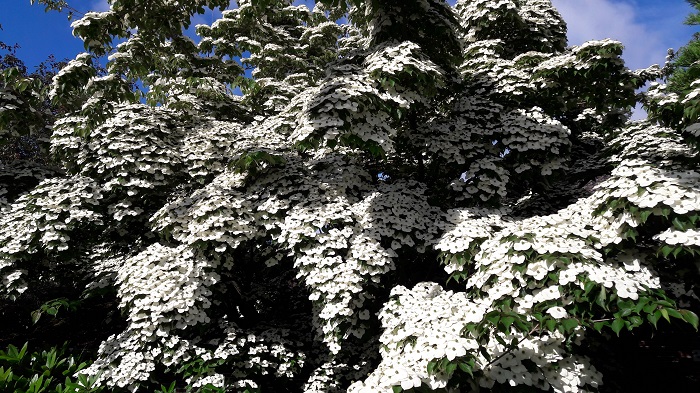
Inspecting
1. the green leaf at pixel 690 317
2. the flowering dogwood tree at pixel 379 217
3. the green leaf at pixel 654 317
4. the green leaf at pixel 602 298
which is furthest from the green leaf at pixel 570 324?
the green leaf at pixel 690 317

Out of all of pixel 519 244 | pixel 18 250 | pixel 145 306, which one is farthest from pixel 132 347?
pixel 519 244

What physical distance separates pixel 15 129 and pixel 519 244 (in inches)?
293

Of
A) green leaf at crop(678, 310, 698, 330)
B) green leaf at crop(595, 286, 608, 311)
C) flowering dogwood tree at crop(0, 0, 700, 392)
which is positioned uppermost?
flowering dogwood tree at crop(0, 0, 700, 392)

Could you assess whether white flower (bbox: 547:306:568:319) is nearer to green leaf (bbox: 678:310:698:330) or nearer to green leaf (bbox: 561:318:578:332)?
green leaf (bbox: 561:318:578:332)

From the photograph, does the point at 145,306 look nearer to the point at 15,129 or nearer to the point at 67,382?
the point at 67,382

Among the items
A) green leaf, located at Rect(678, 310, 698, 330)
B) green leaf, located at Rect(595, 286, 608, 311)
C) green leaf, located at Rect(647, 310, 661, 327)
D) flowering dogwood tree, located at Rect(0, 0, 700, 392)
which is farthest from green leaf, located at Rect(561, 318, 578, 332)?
green leaf, located at Rect(678, 310, 698, 330)

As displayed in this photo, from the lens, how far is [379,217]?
17.3ft

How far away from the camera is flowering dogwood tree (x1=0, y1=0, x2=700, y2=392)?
371 centimetres

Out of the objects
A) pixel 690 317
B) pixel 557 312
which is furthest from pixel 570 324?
pixel 690 317

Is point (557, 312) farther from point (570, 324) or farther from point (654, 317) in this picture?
point (654, 317)

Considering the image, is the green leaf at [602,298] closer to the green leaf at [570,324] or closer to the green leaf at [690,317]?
the green leaf at [570,324]

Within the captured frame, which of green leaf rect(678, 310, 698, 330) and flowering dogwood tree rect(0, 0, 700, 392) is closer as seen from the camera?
green leaf rect(678, 310, 698, 330)

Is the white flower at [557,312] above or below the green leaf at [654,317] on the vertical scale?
above

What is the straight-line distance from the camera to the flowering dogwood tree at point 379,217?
371cm
